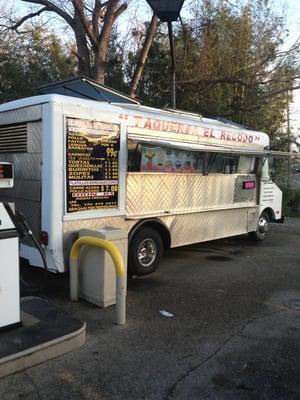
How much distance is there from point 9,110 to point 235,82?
38.2ft

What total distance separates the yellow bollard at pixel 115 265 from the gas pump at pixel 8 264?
1.05 meters

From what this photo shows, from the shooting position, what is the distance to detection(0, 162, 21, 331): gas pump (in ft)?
13.3

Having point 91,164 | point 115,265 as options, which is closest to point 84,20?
point 91,164

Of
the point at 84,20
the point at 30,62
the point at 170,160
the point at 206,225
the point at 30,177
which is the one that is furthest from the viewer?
the point at 30,62

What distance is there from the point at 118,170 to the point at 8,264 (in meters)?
2.57

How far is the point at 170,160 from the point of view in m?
7.32

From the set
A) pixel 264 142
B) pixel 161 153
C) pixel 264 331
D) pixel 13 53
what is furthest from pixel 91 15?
pixel 264 331

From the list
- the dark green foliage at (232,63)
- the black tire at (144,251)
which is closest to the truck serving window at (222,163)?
the black tire at (144,251)

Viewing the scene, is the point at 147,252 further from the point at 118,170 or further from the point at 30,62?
the point at 30,62

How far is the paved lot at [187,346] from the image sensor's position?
354 cm

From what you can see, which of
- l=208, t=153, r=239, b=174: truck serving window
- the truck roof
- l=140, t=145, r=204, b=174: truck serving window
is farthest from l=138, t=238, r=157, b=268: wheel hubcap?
l=208, t=153, r=239, b=174: truck serving window

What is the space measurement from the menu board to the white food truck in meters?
0.01

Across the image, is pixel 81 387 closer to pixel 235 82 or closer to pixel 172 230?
pixel 172 230

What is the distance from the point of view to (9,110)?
6.03 m
